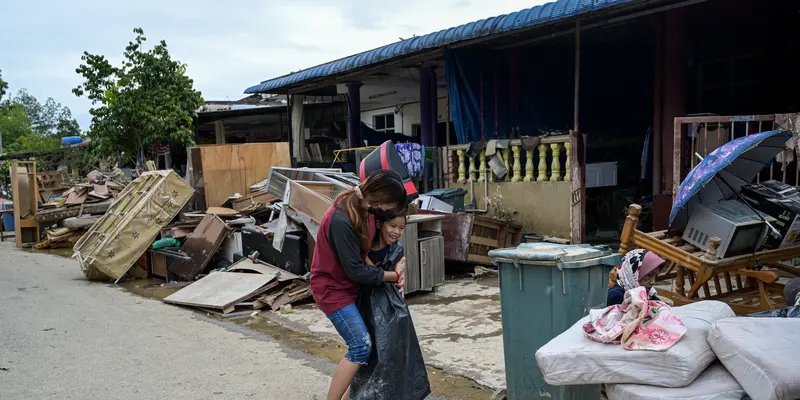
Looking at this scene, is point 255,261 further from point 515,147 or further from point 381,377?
point 381,377

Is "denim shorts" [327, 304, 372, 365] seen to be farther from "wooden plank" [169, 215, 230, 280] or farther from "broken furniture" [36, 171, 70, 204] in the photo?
"broken furniture" [36, 171, 70, 204]

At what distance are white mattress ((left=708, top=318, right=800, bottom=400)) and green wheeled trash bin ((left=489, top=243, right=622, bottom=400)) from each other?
0.82m

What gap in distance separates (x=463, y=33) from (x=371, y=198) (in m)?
7.28

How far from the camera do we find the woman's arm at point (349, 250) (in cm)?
317

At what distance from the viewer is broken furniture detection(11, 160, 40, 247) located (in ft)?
51.0

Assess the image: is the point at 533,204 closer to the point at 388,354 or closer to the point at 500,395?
the point at 500,395

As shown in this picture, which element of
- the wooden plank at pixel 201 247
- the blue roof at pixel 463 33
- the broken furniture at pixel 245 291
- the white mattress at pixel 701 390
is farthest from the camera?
the wooden plank at pixel 201 247

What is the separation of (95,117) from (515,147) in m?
15.1

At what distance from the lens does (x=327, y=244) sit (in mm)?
3287

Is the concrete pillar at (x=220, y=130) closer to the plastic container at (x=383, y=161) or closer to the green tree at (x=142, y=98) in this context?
the green tree at (x=142, y=98)

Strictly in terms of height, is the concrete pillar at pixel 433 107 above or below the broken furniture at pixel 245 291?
above

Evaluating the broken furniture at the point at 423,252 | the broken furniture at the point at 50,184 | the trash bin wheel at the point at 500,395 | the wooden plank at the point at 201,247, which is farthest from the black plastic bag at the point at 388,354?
the broken furniture at the point at 50,184

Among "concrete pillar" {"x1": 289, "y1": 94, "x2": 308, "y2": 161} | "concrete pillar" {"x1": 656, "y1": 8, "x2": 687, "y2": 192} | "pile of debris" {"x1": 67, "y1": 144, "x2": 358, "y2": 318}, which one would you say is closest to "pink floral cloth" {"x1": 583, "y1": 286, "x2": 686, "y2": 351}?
"pile of debris" {"x1": 67, "y1": 144, "x2": 358, "y2": 318}

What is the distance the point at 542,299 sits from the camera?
349 cm
